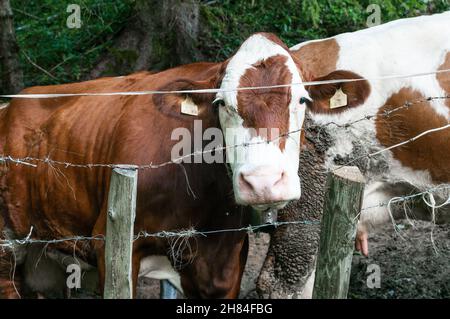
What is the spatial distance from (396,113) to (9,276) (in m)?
3.03

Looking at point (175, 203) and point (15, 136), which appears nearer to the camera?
point (175, 203)

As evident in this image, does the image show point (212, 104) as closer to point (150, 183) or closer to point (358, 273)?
point (150, 183)

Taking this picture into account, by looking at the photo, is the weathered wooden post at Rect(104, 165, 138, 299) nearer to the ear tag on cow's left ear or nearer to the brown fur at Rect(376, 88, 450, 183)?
the ear tag on cow's left ear

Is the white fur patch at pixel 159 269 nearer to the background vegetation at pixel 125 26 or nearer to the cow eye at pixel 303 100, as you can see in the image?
the cow eye at pixel 303 100

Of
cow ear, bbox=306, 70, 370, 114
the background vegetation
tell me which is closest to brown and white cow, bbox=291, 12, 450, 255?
cow ear, bbox=306, 70, 370, 114

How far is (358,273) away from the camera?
6934mm

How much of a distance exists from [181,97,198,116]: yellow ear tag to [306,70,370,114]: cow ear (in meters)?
0.69

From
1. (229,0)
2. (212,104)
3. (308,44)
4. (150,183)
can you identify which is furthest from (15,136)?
(229,0)

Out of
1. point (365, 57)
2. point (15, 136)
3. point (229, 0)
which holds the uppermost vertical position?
point (229, 0)

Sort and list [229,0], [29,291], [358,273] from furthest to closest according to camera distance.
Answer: [229,0] < [358,273] < [29,291]

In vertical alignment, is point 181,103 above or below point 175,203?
above

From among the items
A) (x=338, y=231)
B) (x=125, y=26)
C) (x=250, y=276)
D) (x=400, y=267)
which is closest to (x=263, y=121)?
(x=338, y=231)

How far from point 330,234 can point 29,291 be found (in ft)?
11.3

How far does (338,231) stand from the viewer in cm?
312
